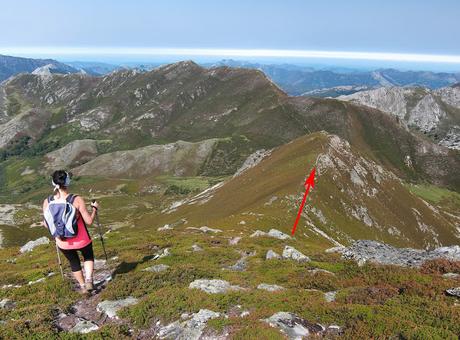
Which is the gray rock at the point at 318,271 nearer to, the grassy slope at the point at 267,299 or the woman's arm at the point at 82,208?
the grassy slope at the point at 267,299

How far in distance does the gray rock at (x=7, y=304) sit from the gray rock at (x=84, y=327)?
5.51 meters

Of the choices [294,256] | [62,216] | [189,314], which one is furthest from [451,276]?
[62,216]

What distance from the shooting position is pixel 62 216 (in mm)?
17016

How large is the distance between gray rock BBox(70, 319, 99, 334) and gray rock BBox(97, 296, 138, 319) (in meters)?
1.17

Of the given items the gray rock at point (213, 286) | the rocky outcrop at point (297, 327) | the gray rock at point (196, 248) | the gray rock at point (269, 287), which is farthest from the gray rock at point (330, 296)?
the gray rock at point (196, 248)

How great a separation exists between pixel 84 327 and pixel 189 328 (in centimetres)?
462

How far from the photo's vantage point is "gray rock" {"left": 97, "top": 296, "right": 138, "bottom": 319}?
18438mm

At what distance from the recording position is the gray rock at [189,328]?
16.2 m

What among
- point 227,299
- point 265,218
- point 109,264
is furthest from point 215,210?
point 227,299

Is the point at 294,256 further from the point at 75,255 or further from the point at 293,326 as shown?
the point at 75,255

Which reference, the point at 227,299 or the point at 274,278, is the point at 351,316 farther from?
the point at 274,278

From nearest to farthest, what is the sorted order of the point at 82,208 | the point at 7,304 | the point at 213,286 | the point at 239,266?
the point at 82,208 < the point at 7,304 < the point at 213,286 < the point at 239,266

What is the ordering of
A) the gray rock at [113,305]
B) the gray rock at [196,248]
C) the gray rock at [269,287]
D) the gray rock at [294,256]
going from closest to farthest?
1. the gray rock at [113,305]
2. the gray rock at [269,287]
3. the gray rock at [294,256]
4. the gray rock at [196,248]

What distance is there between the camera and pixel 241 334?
15.3m
